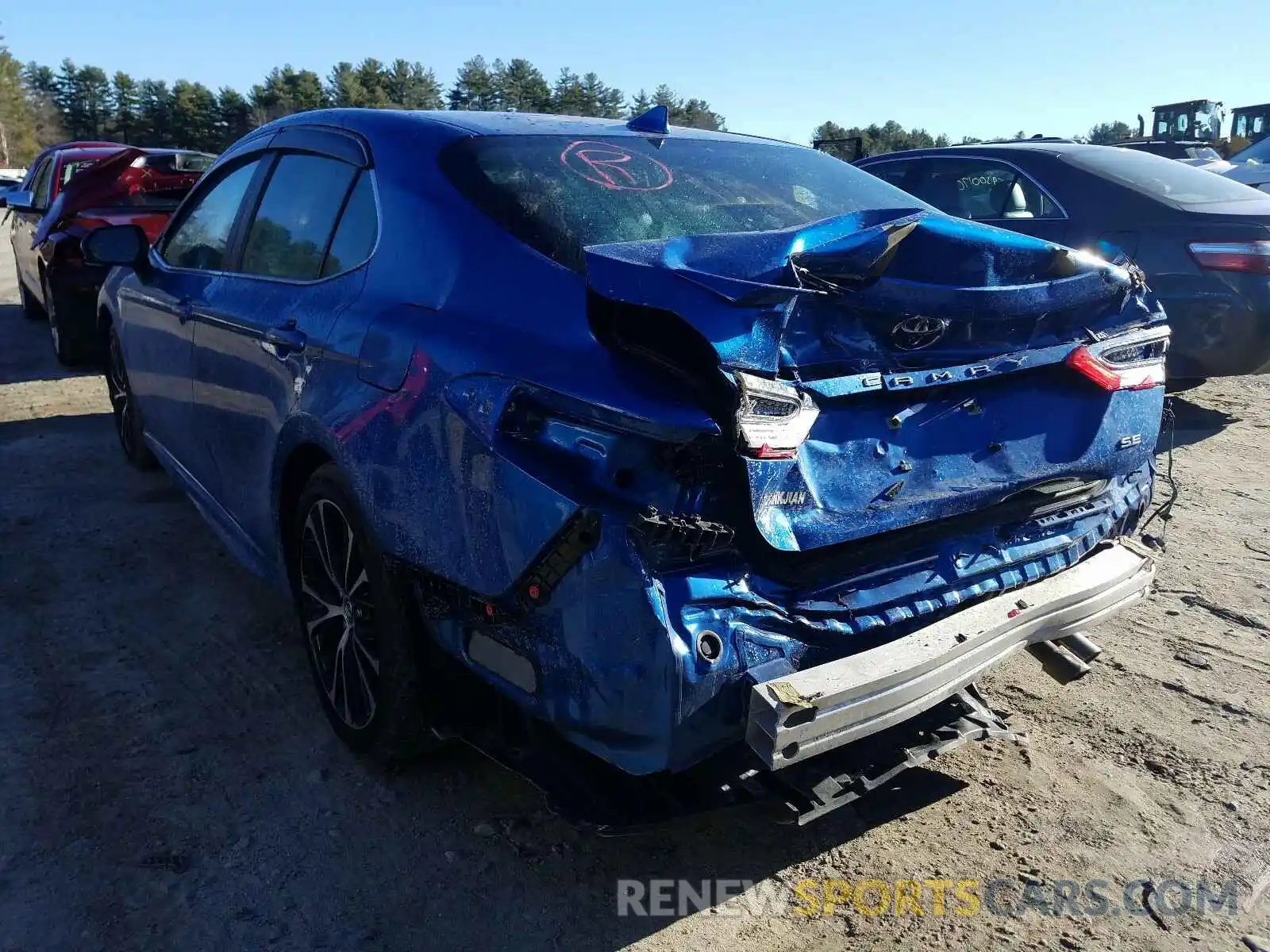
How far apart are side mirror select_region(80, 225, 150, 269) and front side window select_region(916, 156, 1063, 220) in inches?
187

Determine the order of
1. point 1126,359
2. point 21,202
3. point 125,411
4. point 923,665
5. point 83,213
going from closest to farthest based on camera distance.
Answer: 1. point 923,665
2. point 1126,359
3. point 125,411
4. point 83,213
5. point 21,202

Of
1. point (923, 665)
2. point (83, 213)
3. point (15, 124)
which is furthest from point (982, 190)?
point (15, 124)

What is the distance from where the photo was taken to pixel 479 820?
2.71 metres

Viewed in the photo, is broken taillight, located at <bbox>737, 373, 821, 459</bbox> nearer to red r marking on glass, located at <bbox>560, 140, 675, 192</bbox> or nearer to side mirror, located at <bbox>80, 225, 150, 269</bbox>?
red r marking on glass, located at <bbox>560, 140, 675, 192</bbox>

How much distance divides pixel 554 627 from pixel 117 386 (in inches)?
179

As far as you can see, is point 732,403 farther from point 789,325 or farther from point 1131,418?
point 1131,418

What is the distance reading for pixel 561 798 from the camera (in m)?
2.17

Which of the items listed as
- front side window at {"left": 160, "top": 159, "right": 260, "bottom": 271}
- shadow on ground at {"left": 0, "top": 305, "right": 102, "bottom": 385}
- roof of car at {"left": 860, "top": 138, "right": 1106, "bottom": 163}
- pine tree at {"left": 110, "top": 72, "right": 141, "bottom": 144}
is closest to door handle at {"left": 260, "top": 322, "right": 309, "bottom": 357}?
front side window at {"left": 160, "top": 159, "right": 260, "bottom": 271}

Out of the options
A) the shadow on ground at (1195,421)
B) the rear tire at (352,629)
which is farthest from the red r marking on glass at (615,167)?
the shadow on ground at (1195,421)

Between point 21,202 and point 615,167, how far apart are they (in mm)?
8970

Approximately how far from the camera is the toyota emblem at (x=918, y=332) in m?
2.30

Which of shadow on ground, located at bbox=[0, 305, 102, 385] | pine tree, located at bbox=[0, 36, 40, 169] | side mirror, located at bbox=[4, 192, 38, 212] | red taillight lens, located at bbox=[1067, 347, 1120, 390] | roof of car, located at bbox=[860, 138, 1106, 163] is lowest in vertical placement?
shadow on ground, located at bbox=[0, 305, 102, 385]

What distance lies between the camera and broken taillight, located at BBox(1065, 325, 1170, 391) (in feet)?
8.59

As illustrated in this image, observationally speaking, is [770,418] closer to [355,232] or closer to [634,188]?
[634,188]
